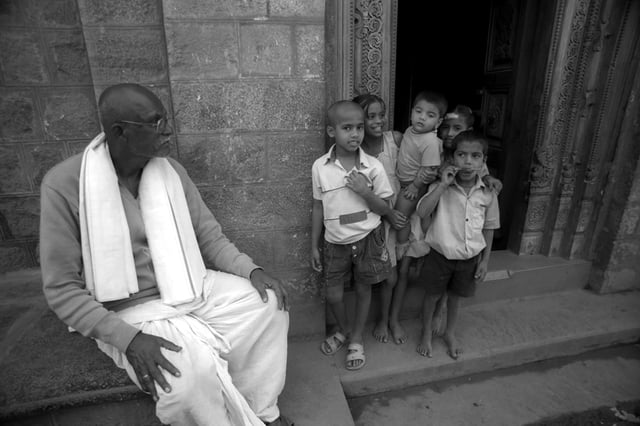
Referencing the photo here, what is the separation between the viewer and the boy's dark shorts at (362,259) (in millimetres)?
2387

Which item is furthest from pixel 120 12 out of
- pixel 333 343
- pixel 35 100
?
pixel 333 343

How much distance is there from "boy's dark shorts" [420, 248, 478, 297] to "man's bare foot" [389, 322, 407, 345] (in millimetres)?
419

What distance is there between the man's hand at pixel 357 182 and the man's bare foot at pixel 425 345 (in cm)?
127

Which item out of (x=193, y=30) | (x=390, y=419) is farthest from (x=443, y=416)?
(x=193, y=30)

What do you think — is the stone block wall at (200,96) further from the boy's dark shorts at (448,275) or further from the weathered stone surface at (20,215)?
the boy's dark shorts at (448,275)

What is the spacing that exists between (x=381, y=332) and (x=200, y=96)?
6.77 ft

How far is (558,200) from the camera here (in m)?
3.35

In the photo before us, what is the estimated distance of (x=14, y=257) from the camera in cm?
268

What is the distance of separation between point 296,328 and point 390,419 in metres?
0.86

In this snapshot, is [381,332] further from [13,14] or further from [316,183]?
[13,14]

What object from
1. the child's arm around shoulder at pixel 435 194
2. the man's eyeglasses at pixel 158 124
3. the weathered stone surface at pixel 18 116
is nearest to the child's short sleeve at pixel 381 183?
the child's arm around shoulder at pixel 435 194

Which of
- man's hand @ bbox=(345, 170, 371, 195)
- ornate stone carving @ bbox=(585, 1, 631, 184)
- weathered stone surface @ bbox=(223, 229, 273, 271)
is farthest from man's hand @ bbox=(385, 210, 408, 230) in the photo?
ornate stone carving @ bbox=(585, 1, 631, 184)

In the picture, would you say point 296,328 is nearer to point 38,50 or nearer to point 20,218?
point 20,218

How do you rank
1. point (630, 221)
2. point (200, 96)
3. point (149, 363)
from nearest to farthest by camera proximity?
point (149, 363) → point (200, 96) → point (630, 221)
